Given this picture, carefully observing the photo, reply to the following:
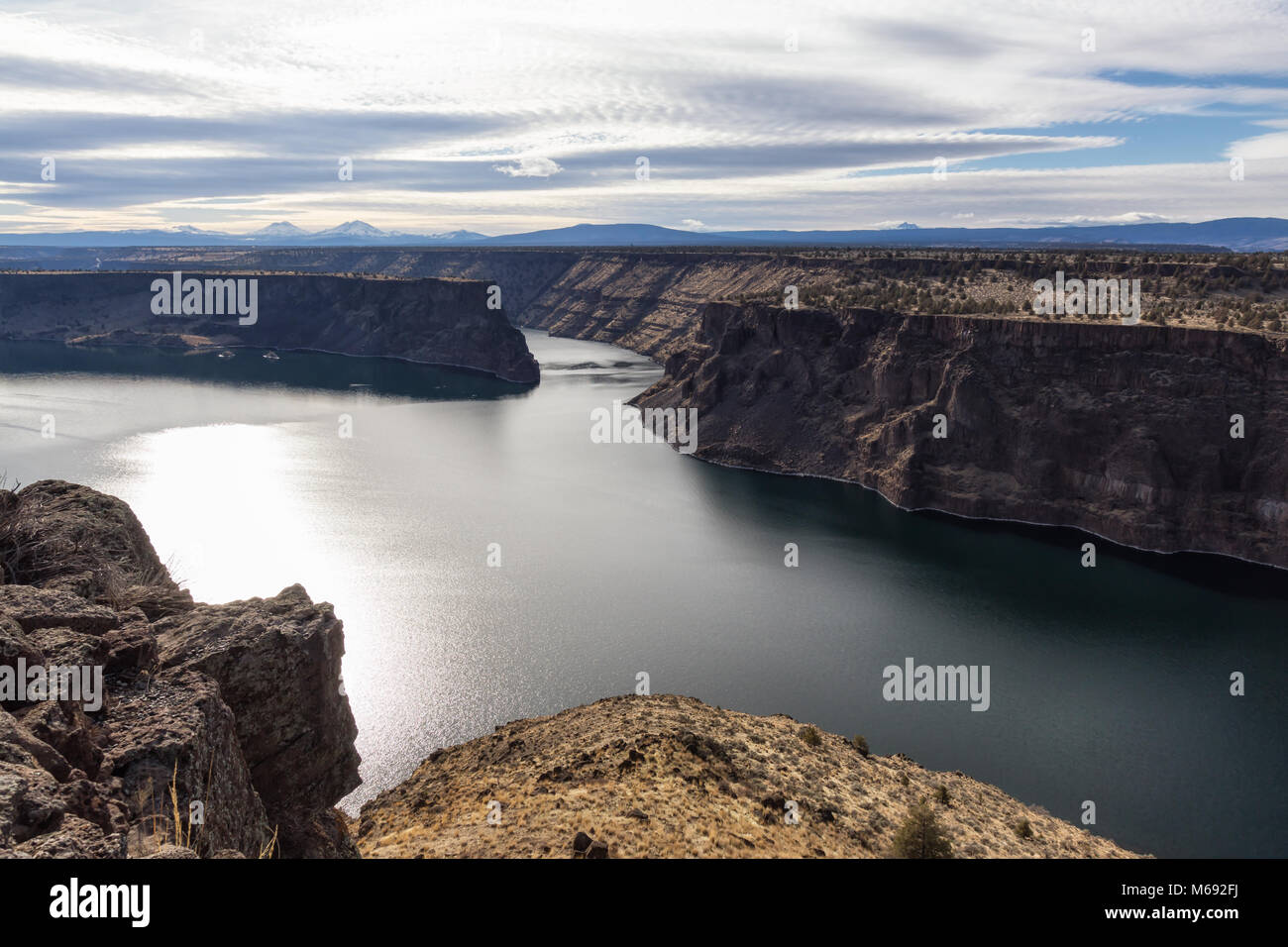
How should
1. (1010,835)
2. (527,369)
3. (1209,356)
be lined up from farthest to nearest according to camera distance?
(527,369), (1209,356), (1010,835)

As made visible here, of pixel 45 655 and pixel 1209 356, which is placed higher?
pixel 1209 356

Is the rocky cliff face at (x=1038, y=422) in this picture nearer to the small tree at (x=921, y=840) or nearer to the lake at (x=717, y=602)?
the lake at (x=717, y=602)

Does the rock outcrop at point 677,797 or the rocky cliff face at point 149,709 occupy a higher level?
the rocky cliff face at point 149,709

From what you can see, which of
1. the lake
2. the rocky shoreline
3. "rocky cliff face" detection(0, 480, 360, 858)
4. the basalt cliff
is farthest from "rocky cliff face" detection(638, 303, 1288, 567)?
"rocky cliff face" detection(0, 480, 360, 858)

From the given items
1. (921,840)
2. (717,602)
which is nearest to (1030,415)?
(717,602)

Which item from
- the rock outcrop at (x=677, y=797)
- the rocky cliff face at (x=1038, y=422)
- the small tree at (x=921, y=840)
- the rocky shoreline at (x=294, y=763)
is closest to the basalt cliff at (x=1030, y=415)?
the rocky cliff face at (x=1038, y=422)

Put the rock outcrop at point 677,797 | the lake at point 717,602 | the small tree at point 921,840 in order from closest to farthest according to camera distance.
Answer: the rock outcrop at point 677,797, the small tree at point 921,840, the lake at point 717,602
